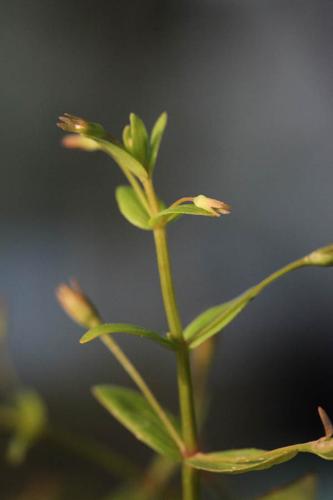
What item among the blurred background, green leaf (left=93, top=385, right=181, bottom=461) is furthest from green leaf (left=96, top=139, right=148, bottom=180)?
the blurred background

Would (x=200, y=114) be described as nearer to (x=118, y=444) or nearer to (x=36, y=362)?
(x=36, y=362)

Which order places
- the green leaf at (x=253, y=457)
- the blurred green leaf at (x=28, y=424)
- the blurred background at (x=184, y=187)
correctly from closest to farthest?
1. the green leaf at (x=253, y=457)
2. the blurred green leaf at (x=28, y=424)
3. the blurred background at (x=184, y=187)

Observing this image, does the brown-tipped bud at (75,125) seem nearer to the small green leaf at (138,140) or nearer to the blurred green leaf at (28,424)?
the small green leaf at (138,140)

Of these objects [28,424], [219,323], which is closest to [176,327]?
[219,323]

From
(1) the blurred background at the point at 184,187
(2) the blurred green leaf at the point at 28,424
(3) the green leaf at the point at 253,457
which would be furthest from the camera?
(1) the blurred background at the point at 184,187

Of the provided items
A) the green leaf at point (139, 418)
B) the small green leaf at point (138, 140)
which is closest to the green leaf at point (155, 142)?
the small green leaf at point (138, 140)

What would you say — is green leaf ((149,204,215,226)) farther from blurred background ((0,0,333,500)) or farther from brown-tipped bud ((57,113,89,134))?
blurred background ((0,0,333,500))

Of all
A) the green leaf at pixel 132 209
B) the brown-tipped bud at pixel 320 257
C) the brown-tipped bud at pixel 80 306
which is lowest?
the brown-tipped bud at pixel 80 306
